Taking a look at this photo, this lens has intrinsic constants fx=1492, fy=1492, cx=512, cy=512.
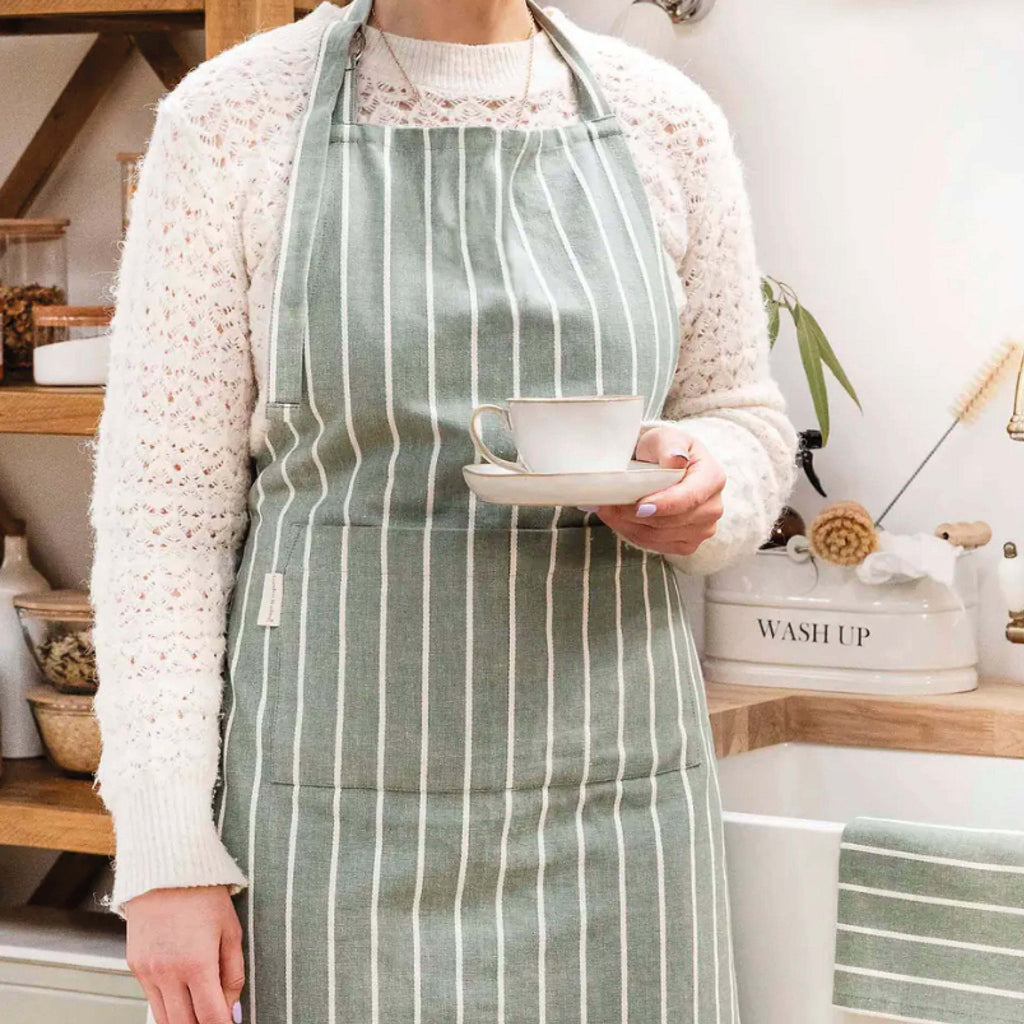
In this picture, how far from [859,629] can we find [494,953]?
1.01 meters

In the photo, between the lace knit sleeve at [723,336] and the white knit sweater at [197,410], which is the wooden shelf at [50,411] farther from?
the lace knit sleeve at [723,336]

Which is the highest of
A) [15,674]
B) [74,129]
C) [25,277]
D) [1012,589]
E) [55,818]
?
[74,129]

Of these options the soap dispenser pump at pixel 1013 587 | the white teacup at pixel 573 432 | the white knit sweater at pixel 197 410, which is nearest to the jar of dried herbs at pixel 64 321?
the white knit sweater at pixel 197 410

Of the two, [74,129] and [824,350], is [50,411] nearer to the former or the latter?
[74,129]

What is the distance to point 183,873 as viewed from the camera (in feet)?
3.24

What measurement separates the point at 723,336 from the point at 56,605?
1.01 m

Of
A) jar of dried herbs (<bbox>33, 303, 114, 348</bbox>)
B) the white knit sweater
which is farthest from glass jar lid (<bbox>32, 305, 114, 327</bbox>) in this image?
the white knit sweater

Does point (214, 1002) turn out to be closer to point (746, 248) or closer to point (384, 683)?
point (384, 683)

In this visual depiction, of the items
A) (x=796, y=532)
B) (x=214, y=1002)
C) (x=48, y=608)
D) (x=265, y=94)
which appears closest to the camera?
(x=214, y=1002)

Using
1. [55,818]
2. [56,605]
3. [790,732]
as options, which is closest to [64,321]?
[56,605]

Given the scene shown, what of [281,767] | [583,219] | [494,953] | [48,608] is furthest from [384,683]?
[48,608]

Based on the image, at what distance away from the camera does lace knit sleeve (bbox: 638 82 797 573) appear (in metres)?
1.14

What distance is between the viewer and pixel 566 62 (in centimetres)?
117

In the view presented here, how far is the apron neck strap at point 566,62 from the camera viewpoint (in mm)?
1114
